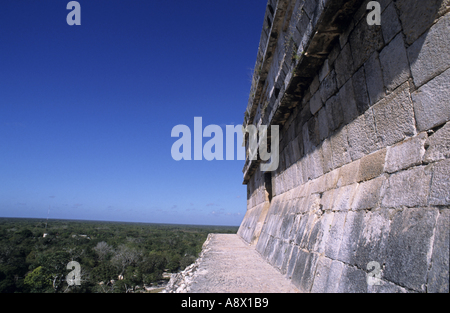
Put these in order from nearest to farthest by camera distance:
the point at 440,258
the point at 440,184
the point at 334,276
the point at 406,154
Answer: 1. the point at 440,258
2. the point at 440,184
3. the point at 406,154
4. the point at 334,276

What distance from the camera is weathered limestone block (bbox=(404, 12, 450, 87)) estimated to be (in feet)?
5.25

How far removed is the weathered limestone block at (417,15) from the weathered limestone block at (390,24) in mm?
52

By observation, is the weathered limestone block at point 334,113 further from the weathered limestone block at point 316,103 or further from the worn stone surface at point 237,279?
the worn stone surface at point 237,279

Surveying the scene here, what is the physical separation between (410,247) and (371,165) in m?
0.91

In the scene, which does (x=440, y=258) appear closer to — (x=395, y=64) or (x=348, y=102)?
(x=395, y=64)


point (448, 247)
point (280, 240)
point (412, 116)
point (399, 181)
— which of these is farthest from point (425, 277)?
point (280, 240)

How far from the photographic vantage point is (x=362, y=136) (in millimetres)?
2523

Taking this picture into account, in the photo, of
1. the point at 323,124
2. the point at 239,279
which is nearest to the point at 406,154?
the point at 323,124

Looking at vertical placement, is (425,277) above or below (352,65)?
below

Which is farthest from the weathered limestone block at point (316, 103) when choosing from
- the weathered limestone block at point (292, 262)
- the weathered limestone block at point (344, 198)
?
the weathered limestone block at point (292, 262)

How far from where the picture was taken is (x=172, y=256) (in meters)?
39.6

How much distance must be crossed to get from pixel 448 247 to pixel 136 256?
3922 centimetres

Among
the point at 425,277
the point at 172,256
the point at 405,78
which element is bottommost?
the point at 172,256

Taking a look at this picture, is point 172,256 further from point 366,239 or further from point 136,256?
point 366,239
